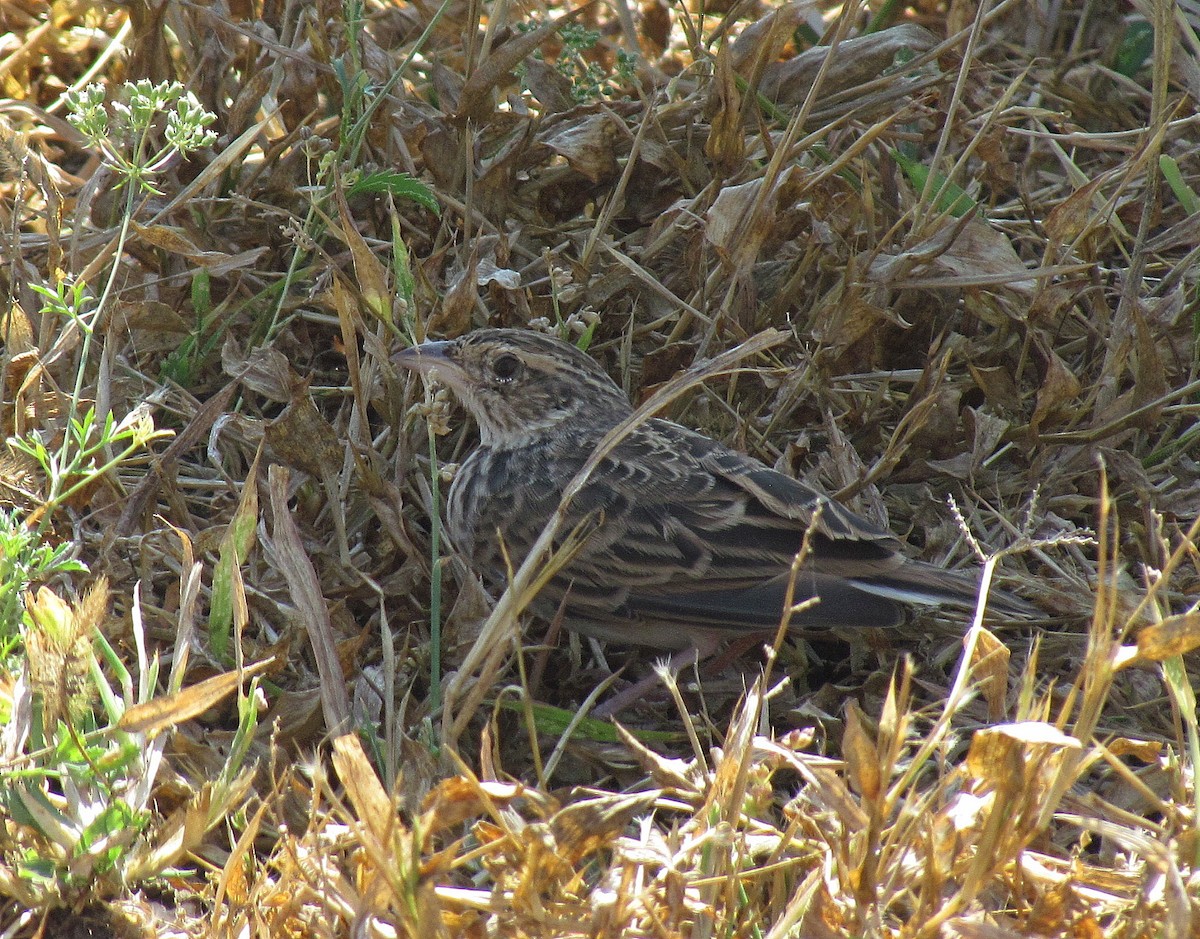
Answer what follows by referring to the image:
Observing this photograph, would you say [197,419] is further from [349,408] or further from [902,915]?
[902,915]

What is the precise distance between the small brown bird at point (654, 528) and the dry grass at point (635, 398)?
201 millimetres

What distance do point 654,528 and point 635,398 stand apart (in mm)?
867

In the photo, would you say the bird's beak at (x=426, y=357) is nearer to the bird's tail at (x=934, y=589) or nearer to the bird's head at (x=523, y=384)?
the bird's head at (x=523, y=384)

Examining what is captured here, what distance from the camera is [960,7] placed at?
4836 millimetres

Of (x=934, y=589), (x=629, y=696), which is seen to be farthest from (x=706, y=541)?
(x=934, y=589)

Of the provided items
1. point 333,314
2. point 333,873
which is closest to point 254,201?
point 333,314

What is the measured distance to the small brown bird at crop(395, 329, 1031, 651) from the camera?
3.88 metres

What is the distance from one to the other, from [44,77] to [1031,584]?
4.58 metres

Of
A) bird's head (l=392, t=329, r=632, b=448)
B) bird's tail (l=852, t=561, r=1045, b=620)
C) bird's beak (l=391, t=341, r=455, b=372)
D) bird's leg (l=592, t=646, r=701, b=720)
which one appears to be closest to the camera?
bird's tail (l=852, t=561, r=1045, b=620)

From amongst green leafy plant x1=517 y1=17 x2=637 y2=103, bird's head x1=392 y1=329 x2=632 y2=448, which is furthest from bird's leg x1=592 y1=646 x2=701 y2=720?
green leafy plant x1=517 y1=17 x2=637 y2=103

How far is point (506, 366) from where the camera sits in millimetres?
4496

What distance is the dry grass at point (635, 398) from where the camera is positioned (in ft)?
9.00

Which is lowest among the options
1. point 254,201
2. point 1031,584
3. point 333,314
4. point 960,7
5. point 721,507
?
point 1031,584

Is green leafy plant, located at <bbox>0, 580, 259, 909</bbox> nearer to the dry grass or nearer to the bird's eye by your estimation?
the dry grass
